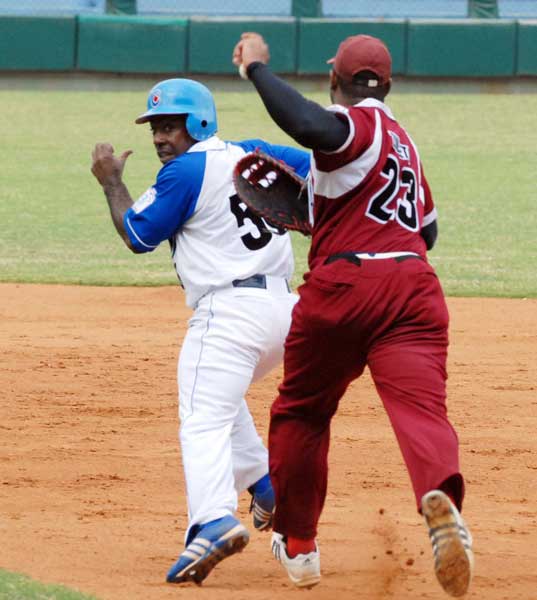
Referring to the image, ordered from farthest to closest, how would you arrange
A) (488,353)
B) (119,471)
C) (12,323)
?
(12,323) < (488,353) < (119,471)

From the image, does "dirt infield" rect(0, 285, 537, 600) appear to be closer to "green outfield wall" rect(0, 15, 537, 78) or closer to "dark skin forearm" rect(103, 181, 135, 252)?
"dark skin forearm" rect(103, 181, 135, 252)

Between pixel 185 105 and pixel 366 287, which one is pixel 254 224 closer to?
pixel 185 105

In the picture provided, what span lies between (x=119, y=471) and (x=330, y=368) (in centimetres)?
200

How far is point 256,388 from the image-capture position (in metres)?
7.27

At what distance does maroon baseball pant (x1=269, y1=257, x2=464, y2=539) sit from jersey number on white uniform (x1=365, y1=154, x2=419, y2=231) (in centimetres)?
14

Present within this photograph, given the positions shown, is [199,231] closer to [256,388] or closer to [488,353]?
[256,388]

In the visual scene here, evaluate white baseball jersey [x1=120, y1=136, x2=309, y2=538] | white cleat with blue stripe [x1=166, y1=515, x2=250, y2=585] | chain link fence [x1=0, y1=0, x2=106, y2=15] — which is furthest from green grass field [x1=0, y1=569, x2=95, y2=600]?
chain link fence [x1=0, y1=0, x2=106, y2=15]

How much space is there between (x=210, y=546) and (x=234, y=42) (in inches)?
836

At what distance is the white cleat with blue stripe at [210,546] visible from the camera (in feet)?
13.4

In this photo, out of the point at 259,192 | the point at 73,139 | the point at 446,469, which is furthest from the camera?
the point at 73,139

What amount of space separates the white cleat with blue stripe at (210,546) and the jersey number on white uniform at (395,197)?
3.63ft

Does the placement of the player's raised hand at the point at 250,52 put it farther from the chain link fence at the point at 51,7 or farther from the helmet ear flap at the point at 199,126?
the chain link fence at the point at 51,7

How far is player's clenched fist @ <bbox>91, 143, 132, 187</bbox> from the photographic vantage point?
14.8ft

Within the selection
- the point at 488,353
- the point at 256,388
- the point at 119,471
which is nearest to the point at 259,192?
the point at 119,471
